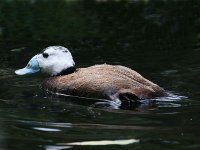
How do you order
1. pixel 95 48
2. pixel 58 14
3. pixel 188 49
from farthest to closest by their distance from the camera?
pixel 58 14 → pixel 95 48 → pixel 188 49

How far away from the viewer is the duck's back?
28.3 feet

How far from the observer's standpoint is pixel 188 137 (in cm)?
622

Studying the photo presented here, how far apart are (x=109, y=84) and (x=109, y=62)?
3.63 metres

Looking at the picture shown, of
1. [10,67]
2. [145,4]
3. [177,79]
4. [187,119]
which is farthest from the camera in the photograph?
[145,4]

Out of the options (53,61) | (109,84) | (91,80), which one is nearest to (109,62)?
(53,61)

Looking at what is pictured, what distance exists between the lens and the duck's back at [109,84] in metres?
8.63

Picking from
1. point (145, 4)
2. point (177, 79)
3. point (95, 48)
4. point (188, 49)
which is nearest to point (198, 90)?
point (177, 79)

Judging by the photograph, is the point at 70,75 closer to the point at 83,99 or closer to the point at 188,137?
the point at 83,99

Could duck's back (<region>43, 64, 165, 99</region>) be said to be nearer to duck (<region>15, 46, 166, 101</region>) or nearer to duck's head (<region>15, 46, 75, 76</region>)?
duck (<region>15, 46, 166, 101</region>)

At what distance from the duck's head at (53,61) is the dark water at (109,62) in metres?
0.37

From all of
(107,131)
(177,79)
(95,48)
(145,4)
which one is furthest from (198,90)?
(145,4)

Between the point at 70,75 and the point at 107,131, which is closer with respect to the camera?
the point at 107,131

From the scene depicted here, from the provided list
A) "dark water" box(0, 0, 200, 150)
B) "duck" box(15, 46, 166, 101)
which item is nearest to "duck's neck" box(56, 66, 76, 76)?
"duck" box(15, 46, 166, 101)

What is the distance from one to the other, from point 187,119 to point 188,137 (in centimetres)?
101
